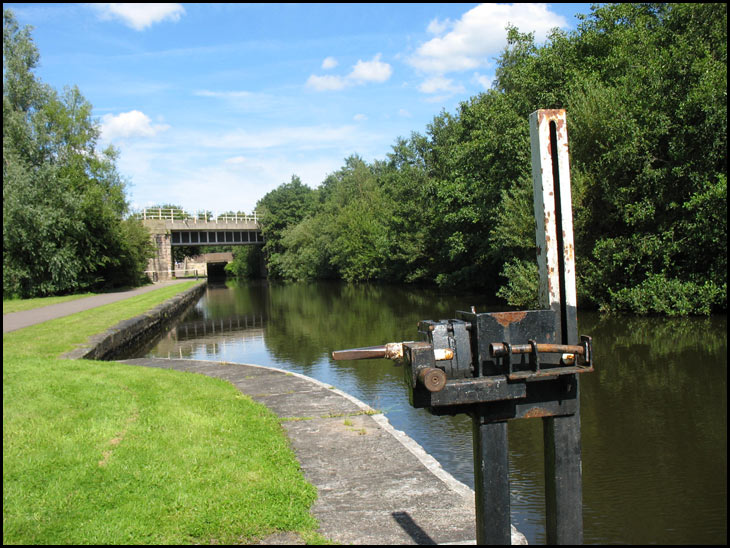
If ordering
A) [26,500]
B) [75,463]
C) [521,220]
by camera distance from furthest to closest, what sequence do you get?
[521,220] < [75,463] < [26,500]

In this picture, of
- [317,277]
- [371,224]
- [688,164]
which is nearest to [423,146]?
[371,224]

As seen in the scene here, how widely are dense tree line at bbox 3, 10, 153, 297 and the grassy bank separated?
2785 centimetres

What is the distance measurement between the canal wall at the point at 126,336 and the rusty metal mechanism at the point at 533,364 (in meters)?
11.8

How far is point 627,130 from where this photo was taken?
60.1 feet

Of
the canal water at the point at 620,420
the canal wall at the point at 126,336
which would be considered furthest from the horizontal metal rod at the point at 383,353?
the canal wall at the point at 126,336

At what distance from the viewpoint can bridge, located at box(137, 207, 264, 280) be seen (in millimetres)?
61000

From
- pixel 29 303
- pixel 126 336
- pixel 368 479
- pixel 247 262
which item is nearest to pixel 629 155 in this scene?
pixel 368 479

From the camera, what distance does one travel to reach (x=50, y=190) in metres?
34.6

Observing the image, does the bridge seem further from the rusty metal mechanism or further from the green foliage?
the rusty metal mechanism

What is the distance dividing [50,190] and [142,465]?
34053mm

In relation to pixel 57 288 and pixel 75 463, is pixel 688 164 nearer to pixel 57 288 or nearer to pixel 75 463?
pixel 75 463

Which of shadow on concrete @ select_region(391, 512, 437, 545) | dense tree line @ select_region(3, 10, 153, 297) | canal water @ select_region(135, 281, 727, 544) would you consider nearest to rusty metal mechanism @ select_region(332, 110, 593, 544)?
shadow on concrete @ select_region(391, 512, 437, 545)

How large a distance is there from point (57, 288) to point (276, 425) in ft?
112

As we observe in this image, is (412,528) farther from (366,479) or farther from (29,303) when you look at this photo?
(29,303)
